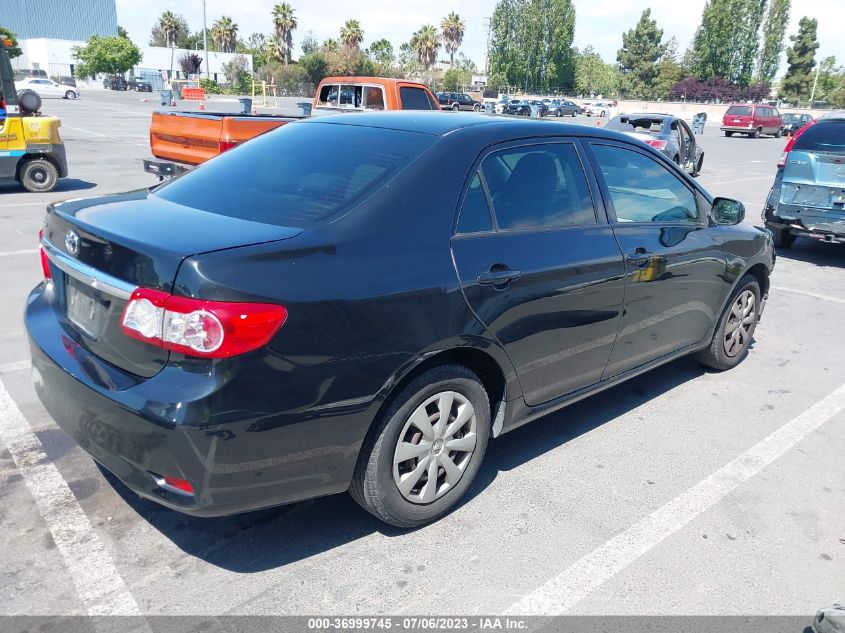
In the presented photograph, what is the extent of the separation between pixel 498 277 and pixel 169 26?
386ft

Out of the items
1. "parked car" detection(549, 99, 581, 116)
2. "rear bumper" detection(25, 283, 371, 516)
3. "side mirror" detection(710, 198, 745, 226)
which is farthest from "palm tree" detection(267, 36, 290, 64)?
"rear bumper" detection(25, 283, 371, 516)

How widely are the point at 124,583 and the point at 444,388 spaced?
1.46m

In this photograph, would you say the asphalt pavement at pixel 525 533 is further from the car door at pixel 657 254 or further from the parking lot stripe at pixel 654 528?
the car door at pixel 657 254

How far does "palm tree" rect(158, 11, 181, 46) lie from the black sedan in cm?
11311

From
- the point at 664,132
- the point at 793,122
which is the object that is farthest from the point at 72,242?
the point at 793,122

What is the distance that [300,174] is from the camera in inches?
128

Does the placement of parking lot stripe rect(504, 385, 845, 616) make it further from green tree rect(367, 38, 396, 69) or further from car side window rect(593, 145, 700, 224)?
green tree rect(367, 38, 396, 69)

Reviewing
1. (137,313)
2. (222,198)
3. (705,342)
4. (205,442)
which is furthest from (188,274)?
(705,342)

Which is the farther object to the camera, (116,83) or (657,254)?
(116,83)

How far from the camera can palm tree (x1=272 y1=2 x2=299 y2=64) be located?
8638cm

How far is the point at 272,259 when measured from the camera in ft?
8.22

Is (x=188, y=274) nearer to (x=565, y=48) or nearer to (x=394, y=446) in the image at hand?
(x=394, y=446)

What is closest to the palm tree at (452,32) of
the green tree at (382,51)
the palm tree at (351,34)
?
the green tree at (382,51)

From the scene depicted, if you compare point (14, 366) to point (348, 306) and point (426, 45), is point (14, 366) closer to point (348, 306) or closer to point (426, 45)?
point (348, 306)
